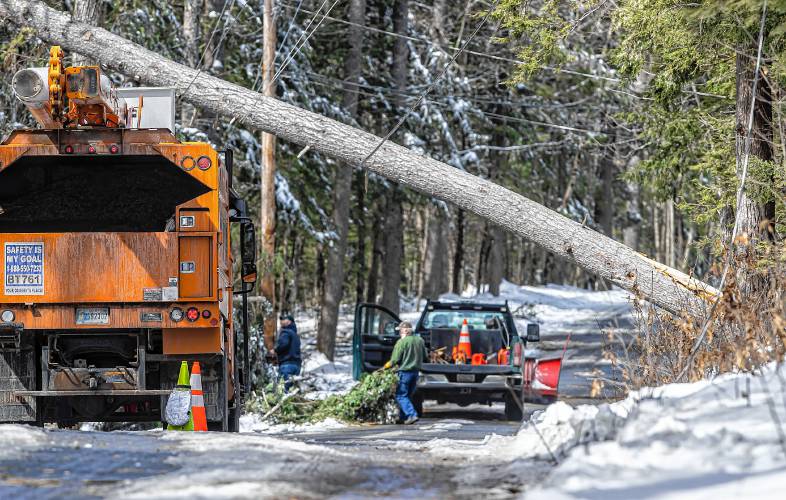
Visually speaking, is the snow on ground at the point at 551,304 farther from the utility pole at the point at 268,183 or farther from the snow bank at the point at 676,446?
the snow bank at the point at 676,446

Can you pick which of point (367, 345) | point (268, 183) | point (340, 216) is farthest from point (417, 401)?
point (340, 216)

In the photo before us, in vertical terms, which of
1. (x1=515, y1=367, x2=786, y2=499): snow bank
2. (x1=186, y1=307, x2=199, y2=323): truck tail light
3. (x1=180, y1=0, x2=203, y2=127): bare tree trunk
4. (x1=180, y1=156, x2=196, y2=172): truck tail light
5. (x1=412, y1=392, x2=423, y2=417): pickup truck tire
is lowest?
(x1=412, y1=392, x2=423, y2=417): pickup truck tire

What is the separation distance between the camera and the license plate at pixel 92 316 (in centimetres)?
1023

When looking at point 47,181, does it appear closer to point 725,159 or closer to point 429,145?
point 725,159

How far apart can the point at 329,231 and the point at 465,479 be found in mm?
20021

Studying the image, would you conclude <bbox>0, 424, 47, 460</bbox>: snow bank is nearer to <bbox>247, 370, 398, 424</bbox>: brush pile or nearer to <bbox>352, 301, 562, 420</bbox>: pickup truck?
<bbox>247, 370, 398, 424</bbox>: brush pile

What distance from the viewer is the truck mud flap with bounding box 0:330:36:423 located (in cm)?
1036

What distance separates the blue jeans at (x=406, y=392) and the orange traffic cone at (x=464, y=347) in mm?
1570

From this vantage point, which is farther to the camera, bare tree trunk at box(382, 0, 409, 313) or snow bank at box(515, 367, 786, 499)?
bare tree trunk at box(382, 0, 409, 313)

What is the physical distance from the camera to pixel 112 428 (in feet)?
46.6

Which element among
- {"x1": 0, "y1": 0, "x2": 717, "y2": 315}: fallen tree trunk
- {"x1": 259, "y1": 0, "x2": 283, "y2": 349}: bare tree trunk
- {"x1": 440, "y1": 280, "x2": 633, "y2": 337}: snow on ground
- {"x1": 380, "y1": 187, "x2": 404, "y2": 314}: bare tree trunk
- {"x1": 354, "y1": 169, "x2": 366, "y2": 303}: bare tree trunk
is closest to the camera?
{"x1": 0, "y1": 0, "x2": 717, "y2": 315}: fallen tree trunk

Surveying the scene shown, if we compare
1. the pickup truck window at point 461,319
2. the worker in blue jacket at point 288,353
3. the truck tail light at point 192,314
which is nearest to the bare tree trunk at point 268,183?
the worker in blue jacket at point 288,353

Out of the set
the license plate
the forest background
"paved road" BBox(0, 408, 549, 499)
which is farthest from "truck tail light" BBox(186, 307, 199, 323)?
the forest background

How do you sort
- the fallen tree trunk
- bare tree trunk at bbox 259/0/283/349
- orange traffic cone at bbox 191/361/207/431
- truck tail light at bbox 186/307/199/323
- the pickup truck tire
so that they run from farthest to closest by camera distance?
bare tree trunk at bbox 259/0/283/349
the pickup truck tire
the fallen tree trunk
orange traffic cone at bbox 191/361/207/431
truck tail light at bbox 186/307/199/323
